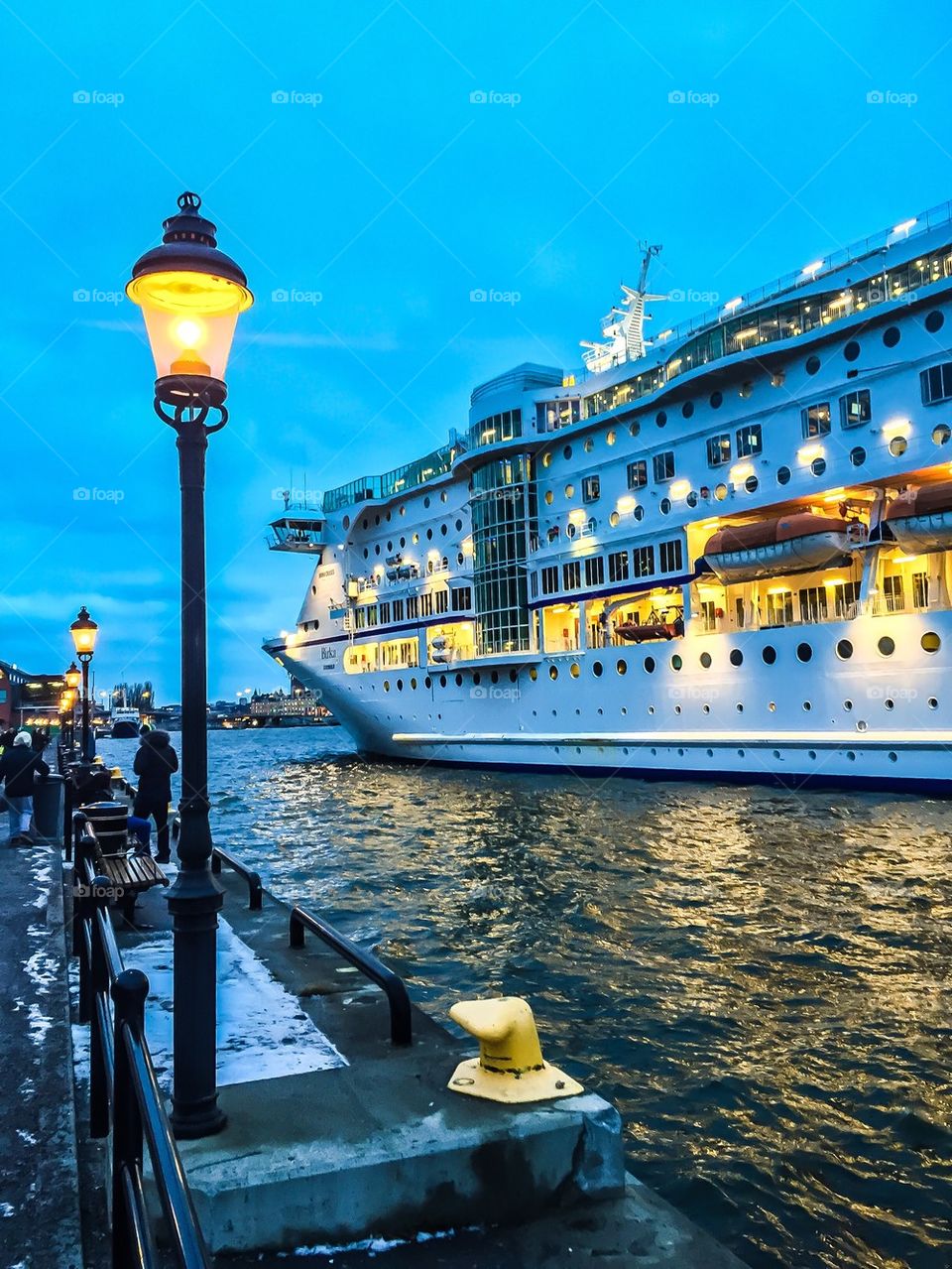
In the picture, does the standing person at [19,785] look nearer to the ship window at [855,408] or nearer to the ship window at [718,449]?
the ship window at [855,408]

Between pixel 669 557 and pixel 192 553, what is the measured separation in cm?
2863

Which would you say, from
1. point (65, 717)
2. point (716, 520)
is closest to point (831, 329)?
point (716, 520)

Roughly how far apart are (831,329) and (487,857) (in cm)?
1903

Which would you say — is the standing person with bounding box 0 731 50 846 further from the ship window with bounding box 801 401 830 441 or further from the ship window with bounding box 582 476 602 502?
the ship window with bounding box 582 476 602 502

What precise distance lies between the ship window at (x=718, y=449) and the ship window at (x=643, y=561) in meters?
3.70

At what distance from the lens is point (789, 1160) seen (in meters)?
5.07

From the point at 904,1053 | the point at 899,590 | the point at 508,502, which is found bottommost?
the point at 904,1053

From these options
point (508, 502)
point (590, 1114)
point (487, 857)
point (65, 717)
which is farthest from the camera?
point (65, 717)

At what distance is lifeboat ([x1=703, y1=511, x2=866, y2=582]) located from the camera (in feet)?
83.6

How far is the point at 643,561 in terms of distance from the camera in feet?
105

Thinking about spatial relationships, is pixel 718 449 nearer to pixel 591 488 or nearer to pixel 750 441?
pixel 750 441

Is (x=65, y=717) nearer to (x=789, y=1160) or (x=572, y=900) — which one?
(x=572, y=900)

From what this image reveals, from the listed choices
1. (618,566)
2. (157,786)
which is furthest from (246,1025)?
(618,566)

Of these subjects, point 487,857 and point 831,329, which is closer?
point 487,857
